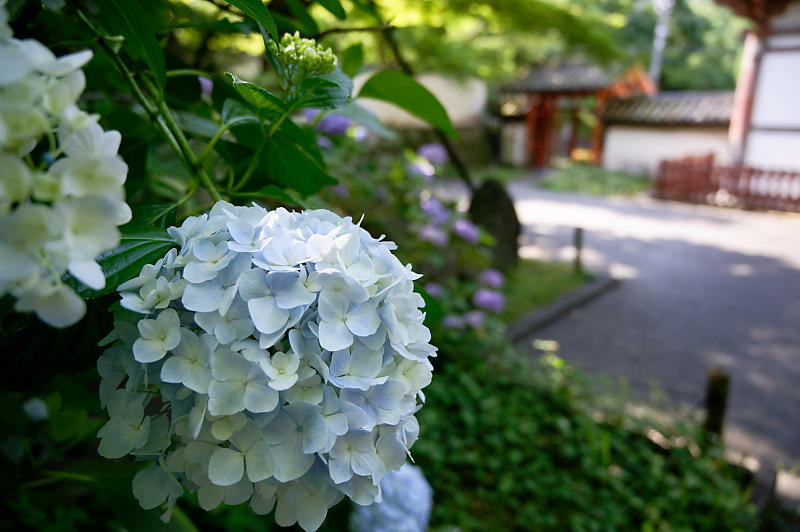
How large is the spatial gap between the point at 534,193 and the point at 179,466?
32.1 ft

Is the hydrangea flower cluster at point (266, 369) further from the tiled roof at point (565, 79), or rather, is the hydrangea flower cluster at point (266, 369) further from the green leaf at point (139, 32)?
the tiled roof at point (565, 79)

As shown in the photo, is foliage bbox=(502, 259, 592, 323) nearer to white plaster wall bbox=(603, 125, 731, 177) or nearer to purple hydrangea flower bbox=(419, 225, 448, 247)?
purple hydrangea flower bbox=(419, 225, 448, 247)

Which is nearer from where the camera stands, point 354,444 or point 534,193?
point 354,444

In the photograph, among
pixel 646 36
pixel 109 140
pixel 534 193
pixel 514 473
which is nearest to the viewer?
pixel 109 140

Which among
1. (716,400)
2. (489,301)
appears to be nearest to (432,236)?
(489,301)

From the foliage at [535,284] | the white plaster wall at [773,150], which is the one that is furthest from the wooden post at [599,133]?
the foliage at [535,284]

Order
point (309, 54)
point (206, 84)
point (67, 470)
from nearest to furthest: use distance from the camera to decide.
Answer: point (309, 54) < point (67, 470) < point (206, 84)

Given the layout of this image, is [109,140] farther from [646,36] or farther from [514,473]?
[646,36]

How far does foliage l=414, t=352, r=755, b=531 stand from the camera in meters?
1.90

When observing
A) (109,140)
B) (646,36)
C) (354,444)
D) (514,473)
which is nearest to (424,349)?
(354,444)

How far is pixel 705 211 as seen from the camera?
8.23 meters

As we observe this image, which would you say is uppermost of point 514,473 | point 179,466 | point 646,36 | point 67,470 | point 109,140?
point 646,36

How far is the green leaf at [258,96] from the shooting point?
390 millimetres

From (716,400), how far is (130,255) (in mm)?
2499
